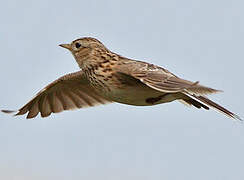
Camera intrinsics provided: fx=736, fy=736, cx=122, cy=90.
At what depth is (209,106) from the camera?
8148mm

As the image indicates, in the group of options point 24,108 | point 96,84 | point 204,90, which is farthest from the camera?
point 24,108

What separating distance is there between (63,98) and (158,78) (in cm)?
322

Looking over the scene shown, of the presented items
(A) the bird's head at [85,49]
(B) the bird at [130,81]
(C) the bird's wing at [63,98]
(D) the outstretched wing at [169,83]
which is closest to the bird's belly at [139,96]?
(B) the bird at [130,81]

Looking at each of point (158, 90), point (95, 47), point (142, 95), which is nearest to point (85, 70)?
point (95, 47)

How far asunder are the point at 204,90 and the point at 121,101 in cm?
136

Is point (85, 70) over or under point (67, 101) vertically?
over

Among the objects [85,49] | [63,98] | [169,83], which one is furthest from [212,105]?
[63,98]

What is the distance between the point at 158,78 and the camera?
26.3 ft

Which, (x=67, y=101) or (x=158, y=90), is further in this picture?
(x=67, y=101)

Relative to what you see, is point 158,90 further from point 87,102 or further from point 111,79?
point 87,102

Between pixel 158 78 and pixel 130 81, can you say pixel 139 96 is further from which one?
pixel 158 78

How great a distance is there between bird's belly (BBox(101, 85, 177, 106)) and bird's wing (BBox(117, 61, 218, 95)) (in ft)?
0.70

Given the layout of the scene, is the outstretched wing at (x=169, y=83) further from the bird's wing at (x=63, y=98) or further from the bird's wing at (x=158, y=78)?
the bird's wing at (x=63, y=98)

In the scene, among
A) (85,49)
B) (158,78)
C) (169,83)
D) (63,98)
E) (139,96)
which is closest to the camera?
(169,83)
